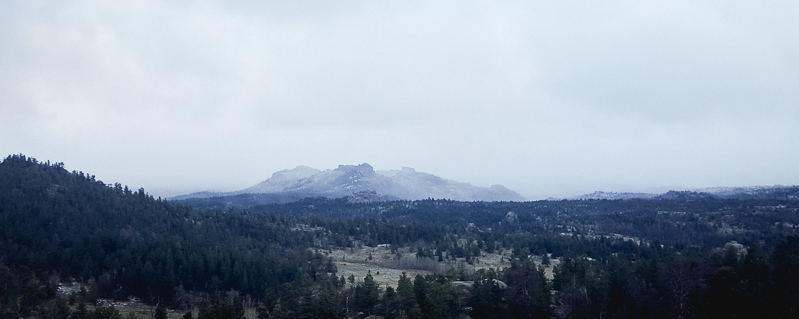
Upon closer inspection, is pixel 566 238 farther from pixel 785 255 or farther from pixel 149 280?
pixel 149 280

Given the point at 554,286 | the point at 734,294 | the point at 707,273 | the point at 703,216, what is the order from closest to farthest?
the point at 734,294, the point at 707,273, the point at 554,286, the point at 703,216

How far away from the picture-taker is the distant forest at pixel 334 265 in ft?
A: 111

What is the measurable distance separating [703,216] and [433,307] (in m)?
110

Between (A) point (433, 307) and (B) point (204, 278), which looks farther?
(B) point (204, 278)

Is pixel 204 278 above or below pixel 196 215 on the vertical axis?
below

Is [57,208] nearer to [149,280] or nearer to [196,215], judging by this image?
[196,215]

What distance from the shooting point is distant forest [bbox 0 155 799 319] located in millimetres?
33969

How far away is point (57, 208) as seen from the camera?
74.0 meters

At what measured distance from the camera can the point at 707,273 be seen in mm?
34156

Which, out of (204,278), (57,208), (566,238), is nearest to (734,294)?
(204,278)

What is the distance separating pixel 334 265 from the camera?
7506 centimetres

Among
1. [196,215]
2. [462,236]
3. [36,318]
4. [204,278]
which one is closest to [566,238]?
[462,236]

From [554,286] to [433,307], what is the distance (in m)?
17.4

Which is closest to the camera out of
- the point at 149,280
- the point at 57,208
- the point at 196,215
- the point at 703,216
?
the point at 149,280
